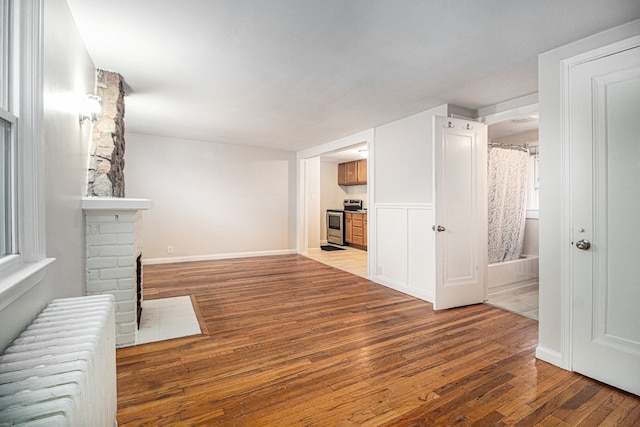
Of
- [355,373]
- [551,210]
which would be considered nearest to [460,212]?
[551,210]

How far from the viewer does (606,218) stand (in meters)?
1.92

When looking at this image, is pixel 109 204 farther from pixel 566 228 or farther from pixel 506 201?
pixel 506 201

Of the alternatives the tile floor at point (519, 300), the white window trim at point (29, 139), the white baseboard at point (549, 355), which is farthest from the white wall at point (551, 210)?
the white window trim at point (29, 139)

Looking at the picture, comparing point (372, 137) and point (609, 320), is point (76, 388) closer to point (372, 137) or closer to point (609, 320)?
point (609, 320)

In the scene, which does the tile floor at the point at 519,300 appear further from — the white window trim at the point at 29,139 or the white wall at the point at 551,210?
the white window trim at the point at 29,139

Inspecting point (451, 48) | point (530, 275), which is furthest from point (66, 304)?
point (530, 275)

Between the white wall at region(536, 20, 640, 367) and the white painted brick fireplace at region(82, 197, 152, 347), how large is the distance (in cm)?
308

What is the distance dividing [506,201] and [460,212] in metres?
1.61

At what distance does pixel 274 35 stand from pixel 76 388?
2.08 m

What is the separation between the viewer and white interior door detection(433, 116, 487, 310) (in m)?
3.16

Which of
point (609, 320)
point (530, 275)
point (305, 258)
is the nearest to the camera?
point (609, 320)

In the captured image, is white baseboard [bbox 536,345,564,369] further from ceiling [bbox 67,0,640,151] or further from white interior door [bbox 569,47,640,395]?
ceiling [bbox 67,0,640,151]

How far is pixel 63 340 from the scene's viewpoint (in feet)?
3.23

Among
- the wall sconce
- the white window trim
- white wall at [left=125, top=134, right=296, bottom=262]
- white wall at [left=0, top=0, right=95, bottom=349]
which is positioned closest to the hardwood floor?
Answer: white wall at [left=0, top=0, right=95, bottom=349]
